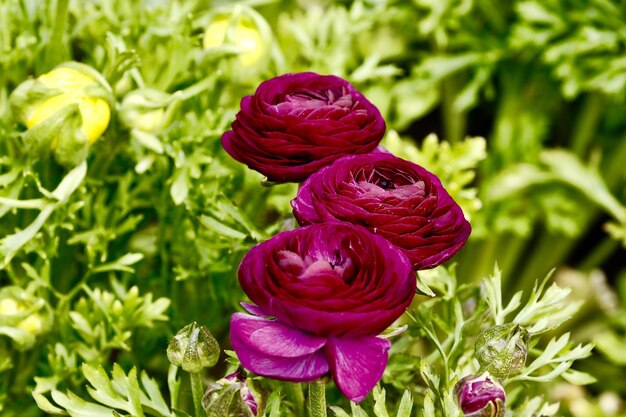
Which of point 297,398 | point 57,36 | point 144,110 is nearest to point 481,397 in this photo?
point 297,398

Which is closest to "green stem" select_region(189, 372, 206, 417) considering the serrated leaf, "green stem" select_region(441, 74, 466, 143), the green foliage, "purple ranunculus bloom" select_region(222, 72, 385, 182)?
the green foliage

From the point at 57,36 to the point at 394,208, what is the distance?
36cm

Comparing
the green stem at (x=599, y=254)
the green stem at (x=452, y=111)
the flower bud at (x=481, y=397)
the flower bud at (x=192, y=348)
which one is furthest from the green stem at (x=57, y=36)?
the green stem at (x=599, y=254)

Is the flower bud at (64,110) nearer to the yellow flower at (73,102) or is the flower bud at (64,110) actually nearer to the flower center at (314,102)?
the yellow flower at (73,102)

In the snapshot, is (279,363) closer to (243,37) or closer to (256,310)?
(256,310)

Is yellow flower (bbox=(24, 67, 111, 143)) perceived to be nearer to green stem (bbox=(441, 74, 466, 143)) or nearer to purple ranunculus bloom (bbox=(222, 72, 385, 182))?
purple ranunculus bloom (bbox=(222, 72, 385, 182))

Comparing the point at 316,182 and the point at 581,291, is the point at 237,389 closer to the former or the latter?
the point at 316,182

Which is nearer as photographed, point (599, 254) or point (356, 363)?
point (356, 363)

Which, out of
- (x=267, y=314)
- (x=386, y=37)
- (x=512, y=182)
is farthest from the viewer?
(x=386, y=37)

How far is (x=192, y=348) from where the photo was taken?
1.36 feet

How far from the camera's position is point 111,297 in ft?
1.92

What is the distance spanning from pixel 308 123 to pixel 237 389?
0.49 ft

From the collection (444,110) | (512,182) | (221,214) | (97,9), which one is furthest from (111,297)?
(444,110)

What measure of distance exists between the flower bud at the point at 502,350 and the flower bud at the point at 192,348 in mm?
147
